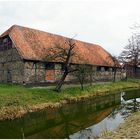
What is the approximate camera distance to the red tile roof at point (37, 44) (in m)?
29.6

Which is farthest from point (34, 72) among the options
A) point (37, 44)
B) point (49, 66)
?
point (37, 44)

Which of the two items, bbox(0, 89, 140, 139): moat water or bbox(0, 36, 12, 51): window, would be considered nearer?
bbox(0, 89, 140, 139): moat water

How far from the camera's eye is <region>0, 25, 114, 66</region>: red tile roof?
29.6m

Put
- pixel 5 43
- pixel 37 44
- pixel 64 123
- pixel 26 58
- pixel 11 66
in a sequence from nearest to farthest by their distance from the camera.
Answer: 1. pixel 64 123
2. pixel 26 58
3. pixel 11 66
4. pixel 5 43
5. pixel 37 44

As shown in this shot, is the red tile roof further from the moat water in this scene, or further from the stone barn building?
the moat water

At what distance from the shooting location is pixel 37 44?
3234 centimetres

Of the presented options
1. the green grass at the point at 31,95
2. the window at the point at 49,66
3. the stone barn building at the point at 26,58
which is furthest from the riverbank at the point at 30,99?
the window at the point at 49,66

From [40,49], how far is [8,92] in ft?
38.8

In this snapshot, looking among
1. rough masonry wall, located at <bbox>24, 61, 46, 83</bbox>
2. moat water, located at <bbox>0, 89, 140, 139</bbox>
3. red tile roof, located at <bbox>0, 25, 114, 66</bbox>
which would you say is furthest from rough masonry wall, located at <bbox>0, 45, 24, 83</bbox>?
moat water, located at <bbox>0, 89, 140, 139</bbox>

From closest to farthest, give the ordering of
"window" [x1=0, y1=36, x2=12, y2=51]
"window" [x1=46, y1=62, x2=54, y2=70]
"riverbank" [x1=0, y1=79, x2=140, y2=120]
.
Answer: "riverbank" [x1=0, y1=79, x2=140, y2=120] < "window" [x1=0, y1=36, x2=12, y2=51] < "window" [x1=46, y1=62, x2=54, y2=70]

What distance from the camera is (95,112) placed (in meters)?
20.9

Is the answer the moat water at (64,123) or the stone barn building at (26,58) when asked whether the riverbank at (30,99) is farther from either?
the stone barn building at (26,58)

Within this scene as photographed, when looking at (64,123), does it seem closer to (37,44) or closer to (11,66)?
(11,66)

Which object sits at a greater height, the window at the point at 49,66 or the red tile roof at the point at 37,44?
the red tile roof at the point at 37,44
